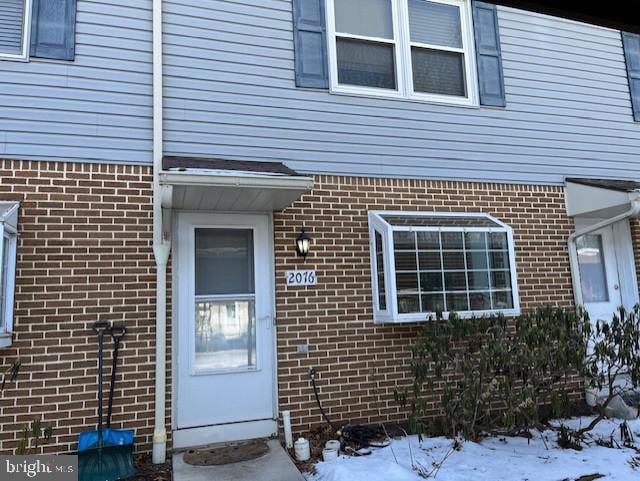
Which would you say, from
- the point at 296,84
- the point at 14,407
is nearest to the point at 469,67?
the point at 296,84

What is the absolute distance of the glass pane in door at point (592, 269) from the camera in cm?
643

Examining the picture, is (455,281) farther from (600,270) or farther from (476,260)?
(600,270)

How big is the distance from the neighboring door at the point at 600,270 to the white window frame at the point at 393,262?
63.2 inches

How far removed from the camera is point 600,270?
21.4 ft

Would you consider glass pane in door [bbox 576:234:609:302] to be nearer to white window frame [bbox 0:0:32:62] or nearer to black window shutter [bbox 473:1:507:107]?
black window shutter [bbox 473:1:507:107]

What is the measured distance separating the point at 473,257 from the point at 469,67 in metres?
2.45

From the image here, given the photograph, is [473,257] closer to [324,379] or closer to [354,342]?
[354,342]

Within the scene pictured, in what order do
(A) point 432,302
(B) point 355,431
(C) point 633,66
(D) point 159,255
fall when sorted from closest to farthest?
(D) point 159,255 < (B) point 355,431 < (A) point 432,302 < (C) point 633,66

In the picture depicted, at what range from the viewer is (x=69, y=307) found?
4230 mm

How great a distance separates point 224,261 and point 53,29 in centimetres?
262

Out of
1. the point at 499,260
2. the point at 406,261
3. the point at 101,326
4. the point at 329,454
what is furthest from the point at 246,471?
the point at 499,260

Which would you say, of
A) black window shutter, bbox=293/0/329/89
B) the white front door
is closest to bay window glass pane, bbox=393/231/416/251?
the white front door

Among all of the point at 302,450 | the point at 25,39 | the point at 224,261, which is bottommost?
the point at 302,450

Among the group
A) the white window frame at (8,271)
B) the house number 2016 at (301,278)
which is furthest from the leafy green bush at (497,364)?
the white window frame at (8,271)
